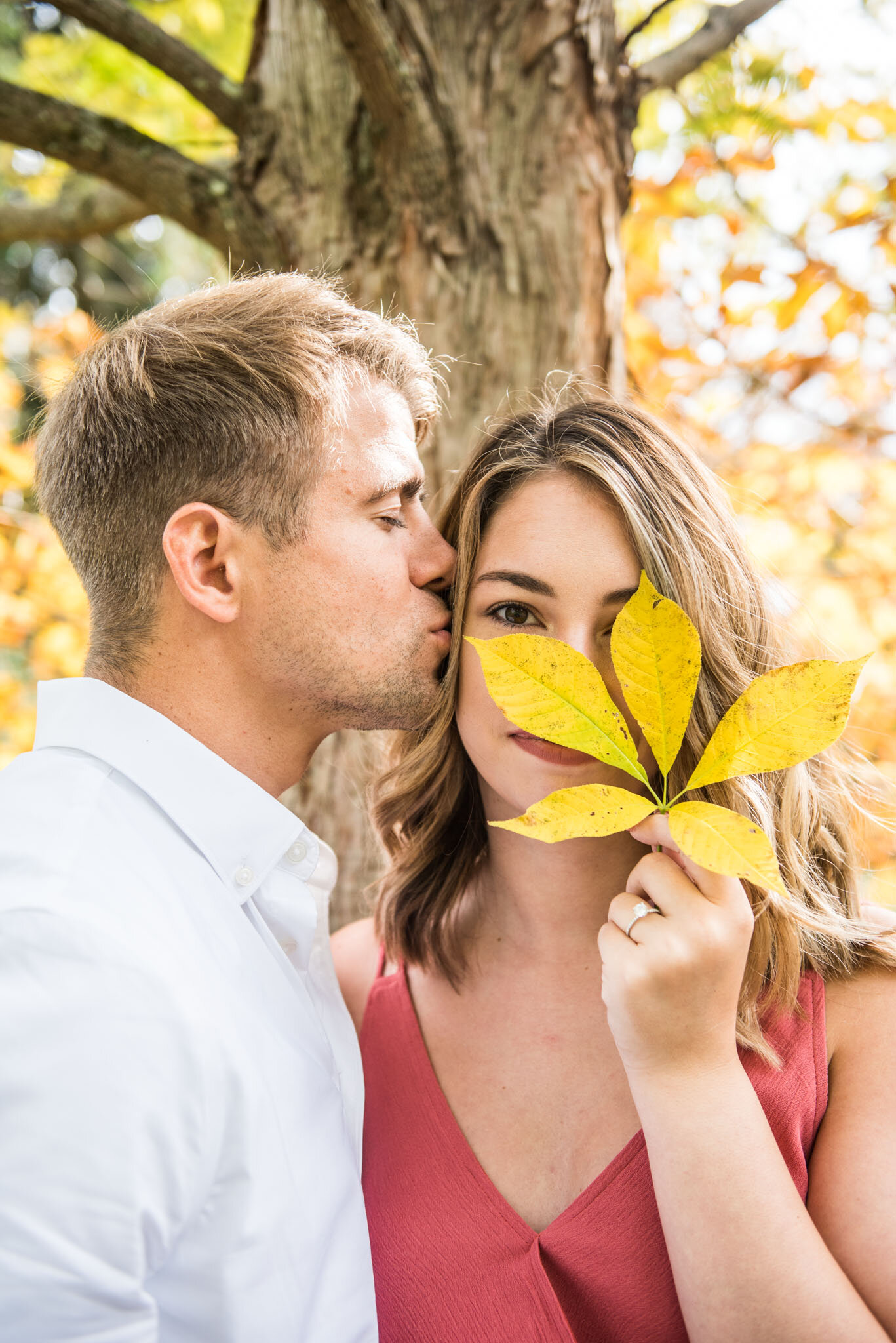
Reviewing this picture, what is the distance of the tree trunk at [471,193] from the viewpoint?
7.14ft

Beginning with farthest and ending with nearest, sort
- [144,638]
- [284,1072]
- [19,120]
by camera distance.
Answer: [19,120]
[144,638]
[284,1072]

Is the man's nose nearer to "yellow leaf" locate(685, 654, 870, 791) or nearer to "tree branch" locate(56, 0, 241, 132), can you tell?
"yellow leaf" locate(685, 654, 870, 791)

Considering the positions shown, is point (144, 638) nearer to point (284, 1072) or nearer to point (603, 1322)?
point (284, 1072)

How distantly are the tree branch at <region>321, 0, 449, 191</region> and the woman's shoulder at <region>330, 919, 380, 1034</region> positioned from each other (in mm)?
1789

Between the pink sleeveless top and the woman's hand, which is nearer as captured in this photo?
the woman's hand

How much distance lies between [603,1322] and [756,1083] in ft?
1.46

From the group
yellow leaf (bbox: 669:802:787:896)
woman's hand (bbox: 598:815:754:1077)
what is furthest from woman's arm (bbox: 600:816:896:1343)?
yellow leaf (bbox: 669:802:787:896)

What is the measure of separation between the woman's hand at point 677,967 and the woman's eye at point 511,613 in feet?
1.74

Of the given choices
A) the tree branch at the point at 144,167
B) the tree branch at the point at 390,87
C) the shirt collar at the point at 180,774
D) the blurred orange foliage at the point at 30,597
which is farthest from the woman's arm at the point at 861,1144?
the blurred orange foliage at the point at 30,597

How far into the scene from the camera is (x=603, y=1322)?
1487 millimetres

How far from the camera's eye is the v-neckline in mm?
1522

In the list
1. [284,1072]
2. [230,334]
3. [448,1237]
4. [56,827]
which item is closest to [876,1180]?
[448,1237]

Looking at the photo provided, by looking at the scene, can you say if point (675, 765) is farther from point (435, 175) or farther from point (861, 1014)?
point (435, 175)

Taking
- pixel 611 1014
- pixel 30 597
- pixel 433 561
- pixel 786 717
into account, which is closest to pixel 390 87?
pixel 433 561
